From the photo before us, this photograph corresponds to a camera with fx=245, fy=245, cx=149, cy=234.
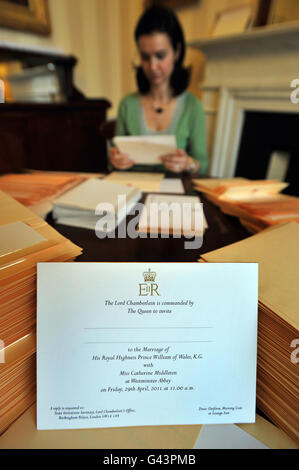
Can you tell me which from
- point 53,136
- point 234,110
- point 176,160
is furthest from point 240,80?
point 53,136

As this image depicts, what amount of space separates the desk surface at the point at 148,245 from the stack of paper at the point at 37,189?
5 cm

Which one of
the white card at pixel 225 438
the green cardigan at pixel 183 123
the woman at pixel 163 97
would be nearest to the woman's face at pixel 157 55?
the woman at pixel 163 97

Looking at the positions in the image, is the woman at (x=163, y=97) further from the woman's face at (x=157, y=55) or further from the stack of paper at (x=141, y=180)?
the stack of paper at (x=141, y=180)

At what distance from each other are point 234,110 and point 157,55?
2.72 ft

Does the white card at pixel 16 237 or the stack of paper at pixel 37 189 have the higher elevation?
the white card at pixel 16 237

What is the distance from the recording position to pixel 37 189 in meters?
0.62

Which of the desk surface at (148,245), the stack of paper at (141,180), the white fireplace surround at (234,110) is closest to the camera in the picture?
the desk surface at (148,245)

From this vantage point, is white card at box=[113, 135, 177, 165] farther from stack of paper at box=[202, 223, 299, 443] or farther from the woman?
stack of paper at box=[202, 223, 299, 443]

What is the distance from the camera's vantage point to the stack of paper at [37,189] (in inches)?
22.5

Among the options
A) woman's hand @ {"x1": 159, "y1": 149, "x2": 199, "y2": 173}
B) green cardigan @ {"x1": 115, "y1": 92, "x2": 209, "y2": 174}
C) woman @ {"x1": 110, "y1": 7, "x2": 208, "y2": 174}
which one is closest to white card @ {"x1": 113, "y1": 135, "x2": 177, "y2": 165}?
woman's hand @ {"x1": 159, "y1": 149, "x2": 199, "y2": 173}

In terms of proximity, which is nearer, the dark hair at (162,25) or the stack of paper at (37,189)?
the stack of paper at (37,189)

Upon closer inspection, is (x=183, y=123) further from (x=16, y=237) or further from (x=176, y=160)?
(x=16, y=237)

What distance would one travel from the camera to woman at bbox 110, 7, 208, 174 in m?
1.23

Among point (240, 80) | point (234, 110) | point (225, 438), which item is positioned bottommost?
point (225, 438)
